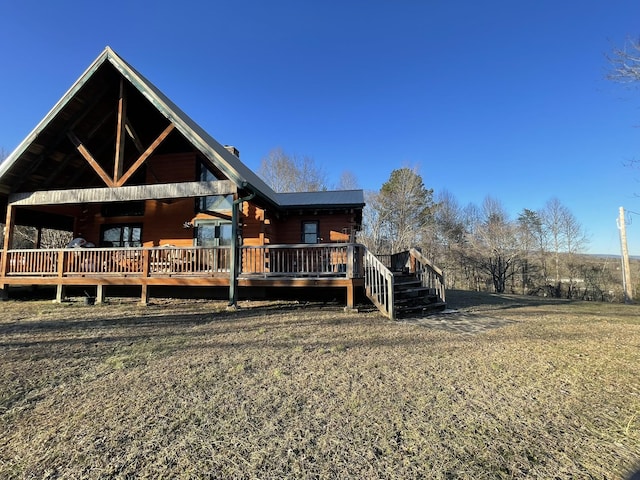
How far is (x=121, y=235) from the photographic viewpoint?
14.5 meters

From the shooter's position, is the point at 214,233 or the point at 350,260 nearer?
the point at 350,260

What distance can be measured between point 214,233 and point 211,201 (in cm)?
136

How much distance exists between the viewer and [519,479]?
93.6 inches

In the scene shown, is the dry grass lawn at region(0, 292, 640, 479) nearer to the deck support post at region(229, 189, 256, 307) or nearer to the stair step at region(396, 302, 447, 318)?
the stair step at region(396, 302, 447, 318)

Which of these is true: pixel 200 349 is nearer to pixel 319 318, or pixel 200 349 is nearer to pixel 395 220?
pixel 319 318

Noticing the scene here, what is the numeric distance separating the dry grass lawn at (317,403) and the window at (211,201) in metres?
7.16

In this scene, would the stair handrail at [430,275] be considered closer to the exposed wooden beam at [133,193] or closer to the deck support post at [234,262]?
the deck support post at [234,262]

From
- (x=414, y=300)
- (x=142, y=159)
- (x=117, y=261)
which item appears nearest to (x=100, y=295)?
(x=117, y=261)

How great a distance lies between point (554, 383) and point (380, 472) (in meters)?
3.15

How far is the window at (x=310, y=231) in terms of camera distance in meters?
14.5

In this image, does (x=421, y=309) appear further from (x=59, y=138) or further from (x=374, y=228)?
(x=374, y=228)

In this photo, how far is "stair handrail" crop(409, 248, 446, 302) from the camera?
1016 cm

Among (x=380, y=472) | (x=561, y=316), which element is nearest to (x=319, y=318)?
(x=380, y=472)

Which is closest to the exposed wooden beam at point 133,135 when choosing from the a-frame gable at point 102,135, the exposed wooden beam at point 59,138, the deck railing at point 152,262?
the a-frame gable at point 102,135
